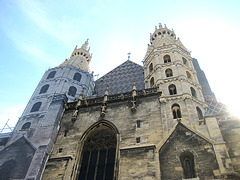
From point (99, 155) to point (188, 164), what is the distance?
5334 millimetres

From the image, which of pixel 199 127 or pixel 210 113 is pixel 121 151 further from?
pixel 210 113

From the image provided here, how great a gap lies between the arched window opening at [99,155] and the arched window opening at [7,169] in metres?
4.17

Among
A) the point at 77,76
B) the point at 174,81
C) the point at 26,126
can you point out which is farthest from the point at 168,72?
the point at 26,126

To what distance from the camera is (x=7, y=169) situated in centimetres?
1365

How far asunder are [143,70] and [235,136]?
11.7 meters

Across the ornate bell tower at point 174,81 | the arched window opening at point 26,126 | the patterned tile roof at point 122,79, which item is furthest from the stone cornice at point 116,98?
the arched window opening at point 26,126

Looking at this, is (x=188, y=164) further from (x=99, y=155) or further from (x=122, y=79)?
(x=122, y=79)

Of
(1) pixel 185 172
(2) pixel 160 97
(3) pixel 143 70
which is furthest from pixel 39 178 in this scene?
(3) pixel 143 70

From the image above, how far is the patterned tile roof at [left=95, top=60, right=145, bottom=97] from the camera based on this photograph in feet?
67.3

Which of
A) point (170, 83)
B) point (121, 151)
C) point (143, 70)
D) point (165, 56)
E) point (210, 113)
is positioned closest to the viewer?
point (121, 151)

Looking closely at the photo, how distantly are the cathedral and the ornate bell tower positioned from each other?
7cm

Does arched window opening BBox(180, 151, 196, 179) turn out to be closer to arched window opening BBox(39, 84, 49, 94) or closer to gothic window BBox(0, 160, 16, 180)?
gothic window BBox(0, 160, 16, 180)

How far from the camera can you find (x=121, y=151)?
1294cm

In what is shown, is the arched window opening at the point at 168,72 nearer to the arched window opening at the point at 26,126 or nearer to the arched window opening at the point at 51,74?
the arched window opening at the point at 51,74
